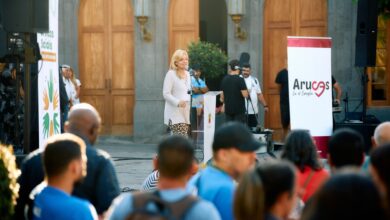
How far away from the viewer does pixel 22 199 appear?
246 inches

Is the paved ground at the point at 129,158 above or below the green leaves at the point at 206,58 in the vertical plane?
below

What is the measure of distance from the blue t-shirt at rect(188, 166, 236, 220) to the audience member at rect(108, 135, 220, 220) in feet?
1.97

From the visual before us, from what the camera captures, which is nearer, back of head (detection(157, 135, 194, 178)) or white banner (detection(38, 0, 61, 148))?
back of head (detection(157, 135, 194, 178))

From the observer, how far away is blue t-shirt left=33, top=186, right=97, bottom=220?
5.18 m

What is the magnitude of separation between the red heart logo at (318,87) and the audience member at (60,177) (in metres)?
7.72

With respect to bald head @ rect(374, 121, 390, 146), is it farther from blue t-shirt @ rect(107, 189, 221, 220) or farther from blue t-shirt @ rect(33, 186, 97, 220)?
blue t-shirt @ rect(107, 189, 221, 220)

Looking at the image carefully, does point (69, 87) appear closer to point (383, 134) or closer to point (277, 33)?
point (277, 33)

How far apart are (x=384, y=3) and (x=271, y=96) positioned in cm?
623

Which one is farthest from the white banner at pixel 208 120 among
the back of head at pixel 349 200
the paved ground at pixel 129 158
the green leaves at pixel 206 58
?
the back of head at pixel 349 200

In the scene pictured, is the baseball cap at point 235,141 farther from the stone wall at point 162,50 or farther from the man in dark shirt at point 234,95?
the stone wall at point 162,50

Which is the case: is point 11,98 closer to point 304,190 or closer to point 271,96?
point 271,96

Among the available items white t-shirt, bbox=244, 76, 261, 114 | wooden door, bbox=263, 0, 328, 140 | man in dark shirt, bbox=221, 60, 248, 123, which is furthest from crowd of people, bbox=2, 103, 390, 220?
wooden door, bbox=263, 0, 328, 140

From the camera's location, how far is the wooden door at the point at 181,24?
23.0m

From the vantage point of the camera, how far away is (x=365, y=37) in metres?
16.8
